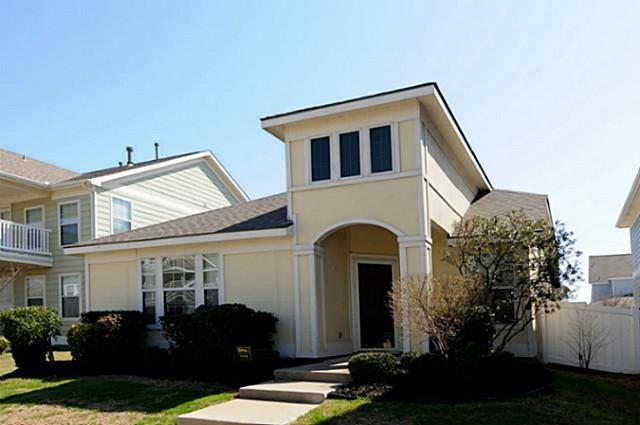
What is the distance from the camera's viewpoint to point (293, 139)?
42.3 ft

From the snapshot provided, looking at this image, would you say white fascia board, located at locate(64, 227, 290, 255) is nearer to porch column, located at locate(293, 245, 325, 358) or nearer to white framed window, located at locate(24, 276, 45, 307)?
porch column, located at locate(293, 245, 325, 358)

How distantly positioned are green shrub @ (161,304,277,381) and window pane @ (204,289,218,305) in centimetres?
115

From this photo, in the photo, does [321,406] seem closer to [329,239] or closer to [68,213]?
[329,239]

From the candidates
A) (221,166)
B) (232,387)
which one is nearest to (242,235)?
(232,387)

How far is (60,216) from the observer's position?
1969 centimetres

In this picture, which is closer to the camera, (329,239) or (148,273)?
(329,239)

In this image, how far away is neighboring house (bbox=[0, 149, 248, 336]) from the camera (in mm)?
18906

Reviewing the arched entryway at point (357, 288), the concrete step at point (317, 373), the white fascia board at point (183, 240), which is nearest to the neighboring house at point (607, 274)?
the arched entryway at point (357, 288)

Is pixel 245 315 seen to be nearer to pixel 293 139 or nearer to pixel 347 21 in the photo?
pixel 293 139

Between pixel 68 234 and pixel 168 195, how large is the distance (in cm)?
403

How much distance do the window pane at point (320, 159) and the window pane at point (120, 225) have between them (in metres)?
9.76

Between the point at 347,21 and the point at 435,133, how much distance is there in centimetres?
333

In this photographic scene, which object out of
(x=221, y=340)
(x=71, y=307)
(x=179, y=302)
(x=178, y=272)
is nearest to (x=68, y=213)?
(x=71, y=307)

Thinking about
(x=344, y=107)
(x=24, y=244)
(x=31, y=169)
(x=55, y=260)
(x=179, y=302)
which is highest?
(x=31, y=169)
